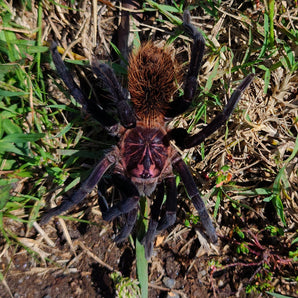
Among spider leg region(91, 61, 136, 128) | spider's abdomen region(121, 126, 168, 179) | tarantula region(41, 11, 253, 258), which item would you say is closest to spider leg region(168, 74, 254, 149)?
tarantula region(41, 11, 253, 258)

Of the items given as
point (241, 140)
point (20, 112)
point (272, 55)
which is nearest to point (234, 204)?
point (241, 140)

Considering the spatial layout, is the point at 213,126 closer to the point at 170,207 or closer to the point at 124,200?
the point at 170,207

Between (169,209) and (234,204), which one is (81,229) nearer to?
(169,209)

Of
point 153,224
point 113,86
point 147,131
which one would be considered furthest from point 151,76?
point 153,224

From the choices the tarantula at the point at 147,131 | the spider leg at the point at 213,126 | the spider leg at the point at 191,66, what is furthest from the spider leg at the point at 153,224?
the spider leg at the point at 191,66

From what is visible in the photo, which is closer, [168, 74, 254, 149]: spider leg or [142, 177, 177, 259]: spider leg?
[168, 74, 254, 149]: spider leg

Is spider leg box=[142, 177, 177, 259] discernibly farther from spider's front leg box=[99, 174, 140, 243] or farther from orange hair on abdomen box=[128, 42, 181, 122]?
orange hair on abdomen box=[128, 42, 181, 122]

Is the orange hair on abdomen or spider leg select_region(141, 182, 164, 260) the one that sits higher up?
the orange hair on abdomen
